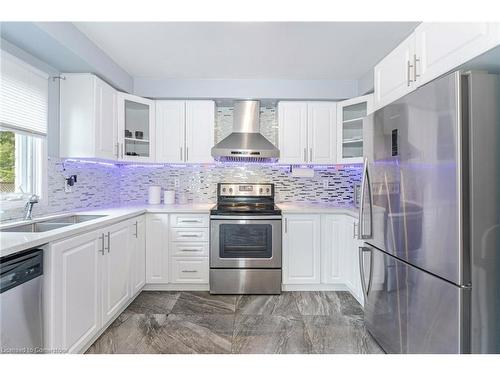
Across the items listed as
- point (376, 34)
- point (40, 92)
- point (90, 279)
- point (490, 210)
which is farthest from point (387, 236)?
point (40, 92)

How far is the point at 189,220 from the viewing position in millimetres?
3088

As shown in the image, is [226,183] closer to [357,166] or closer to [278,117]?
[278,117]

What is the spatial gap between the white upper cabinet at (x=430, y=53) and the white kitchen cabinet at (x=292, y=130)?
1288 millimetres

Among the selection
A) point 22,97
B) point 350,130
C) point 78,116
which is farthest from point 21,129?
point 350,130

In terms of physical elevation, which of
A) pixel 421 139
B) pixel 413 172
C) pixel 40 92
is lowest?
pixel 413 172

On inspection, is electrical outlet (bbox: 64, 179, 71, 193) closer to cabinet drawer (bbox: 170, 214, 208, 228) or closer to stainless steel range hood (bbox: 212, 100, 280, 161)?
cabinet drawer (bbox: 170, 214, 208, 228)

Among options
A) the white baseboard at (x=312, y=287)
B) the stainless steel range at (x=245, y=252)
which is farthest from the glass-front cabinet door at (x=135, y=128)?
the white baseboard at (x=312, y=287)

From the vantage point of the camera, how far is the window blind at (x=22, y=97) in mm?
2023

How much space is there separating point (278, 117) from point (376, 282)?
2.19 m

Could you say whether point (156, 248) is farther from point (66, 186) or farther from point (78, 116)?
point (78, 116)

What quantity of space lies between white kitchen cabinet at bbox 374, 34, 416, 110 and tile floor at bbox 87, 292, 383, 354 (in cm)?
178

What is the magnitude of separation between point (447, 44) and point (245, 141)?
7.35ft

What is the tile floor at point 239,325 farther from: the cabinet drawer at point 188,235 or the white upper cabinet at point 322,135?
the white upper cabinet at point 322,135

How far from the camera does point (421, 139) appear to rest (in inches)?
59.1
